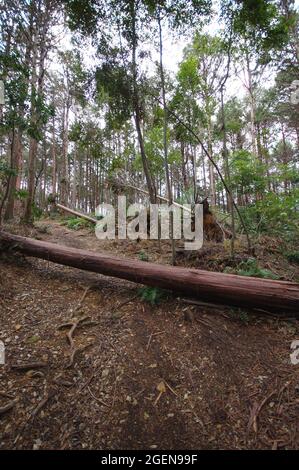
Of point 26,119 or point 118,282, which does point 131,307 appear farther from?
point 26,119

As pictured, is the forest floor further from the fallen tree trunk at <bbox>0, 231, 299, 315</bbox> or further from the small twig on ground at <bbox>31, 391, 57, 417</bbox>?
the fallen tree trunk at <bbox>0, 231, 299, 315</bbox>

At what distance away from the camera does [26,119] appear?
16.0 feet

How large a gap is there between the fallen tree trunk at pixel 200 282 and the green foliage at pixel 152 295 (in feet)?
0.37

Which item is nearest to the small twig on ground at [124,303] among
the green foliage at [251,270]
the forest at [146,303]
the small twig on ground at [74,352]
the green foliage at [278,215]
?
the forest at [146,303]

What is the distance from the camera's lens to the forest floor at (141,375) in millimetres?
1941

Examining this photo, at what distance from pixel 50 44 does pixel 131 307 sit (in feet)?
28.5

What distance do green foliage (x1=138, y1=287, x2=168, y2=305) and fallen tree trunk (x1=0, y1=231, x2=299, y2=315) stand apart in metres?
0.11

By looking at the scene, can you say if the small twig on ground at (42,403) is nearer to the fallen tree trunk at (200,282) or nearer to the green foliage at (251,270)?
the fallen tree trunk at (200,282)

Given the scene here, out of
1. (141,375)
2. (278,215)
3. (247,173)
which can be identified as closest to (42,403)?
(141,375)

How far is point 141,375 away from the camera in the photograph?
2.43 metres

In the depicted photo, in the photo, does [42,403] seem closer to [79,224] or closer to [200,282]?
[200,282]

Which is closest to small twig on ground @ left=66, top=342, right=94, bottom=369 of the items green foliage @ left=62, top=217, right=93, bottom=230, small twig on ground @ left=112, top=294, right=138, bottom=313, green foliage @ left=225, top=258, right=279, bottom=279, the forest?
the forest

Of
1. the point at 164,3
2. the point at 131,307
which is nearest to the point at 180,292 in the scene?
the point at 131,307
